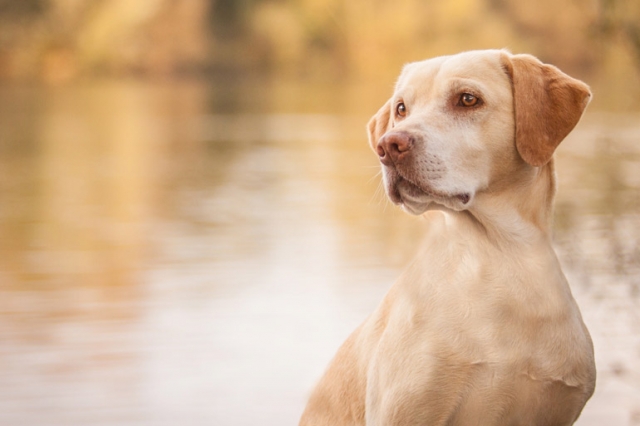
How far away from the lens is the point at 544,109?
95.7 inches

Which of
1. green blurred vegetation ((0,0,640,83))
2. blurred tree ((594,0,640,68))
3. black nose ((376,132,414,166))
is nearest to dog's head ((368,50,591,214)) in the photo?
black nose ((376,132,414,166))

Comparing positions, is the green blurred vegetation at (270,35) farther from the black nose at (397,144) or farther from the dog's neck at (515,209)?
the black nose at (397,144)

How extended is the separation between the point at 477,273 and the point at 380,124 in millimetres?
543

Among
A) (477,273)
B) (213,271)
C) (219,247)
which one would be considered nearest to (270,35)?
(219,247)

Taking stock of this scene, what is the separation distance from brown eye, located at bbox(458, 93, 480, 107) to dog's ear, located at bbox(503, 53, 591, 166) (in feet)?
0.30

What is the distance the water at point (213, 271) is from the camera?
454 centimetres

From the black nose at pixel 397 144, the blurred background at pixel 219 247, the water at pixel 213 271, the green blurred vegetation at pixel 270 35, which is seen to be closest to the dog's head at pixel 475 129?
the black nose at pixel 397 144

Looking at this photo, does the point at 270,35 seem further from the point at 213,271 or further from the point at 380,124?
the point at 380,124

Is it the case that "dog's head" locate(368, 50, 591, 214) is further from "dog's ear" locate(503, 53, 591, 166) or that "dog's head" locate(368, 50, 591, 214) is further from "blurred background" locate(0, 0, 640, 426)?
"blurred background" locate(0, 0, 640, 426)

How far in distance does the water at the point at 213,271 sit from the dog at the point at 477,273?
1.70 meters

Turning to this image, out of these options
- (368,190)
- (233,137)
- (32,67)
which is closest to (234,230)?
(368,190)

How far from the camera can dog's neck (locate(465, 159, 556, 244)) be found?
248 centimetres

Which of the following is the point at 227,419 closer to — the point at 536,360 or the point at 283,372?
the point at 283,372

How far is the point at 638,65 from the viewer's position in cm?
422
